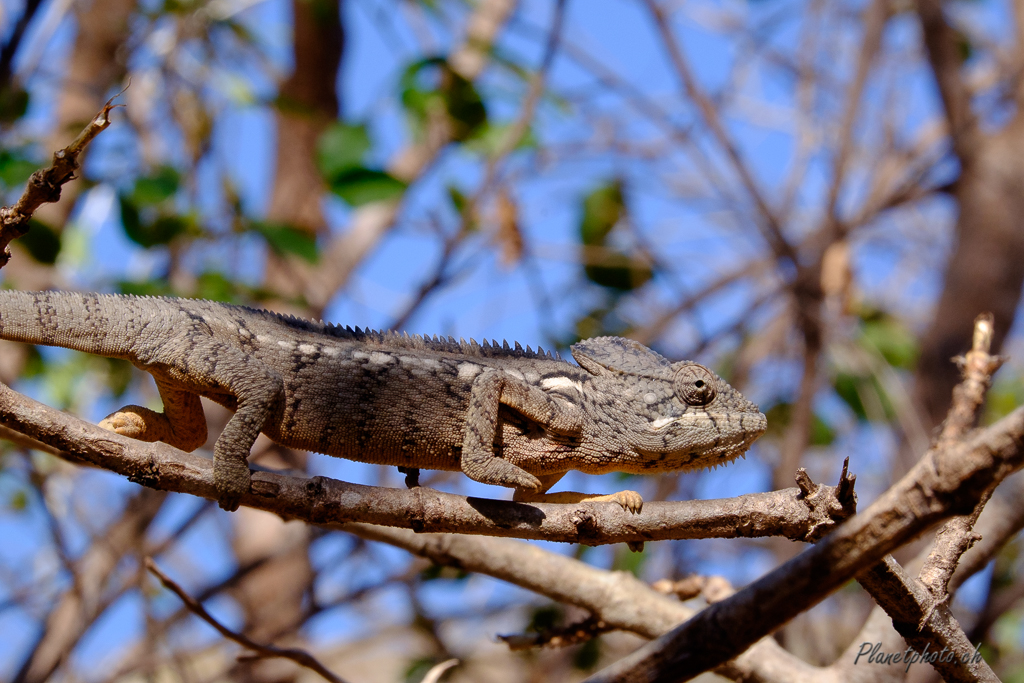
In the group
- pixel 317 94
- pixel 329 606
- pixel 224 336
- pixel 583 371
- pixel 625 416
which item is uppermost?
pixel 317 94

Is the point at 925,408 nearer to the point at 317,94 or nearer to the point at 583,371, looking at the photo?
the point at 583,371

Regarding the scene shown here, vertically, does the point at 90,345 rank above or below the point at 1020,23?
below

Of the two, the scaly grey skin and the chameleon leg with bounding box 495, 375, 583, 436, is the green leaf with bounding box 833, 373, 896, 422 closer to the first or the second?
the scaly grey skin

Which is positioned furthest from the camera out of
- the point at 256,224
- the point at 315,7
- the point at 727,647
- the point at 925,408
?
the point at 315,7

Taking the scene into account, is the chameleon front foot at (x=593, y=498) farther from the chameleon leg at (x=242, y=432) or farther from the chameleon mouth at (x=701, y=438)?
the chameleon leg at (x=242, y=432)

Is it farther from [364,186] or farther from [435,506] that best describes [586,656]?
[435,506]

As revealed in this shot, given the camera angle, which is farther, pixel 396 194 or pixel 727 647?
pixel 396 194

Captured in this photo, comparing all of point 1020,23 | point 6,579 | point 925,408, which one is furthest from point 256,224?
point 1020,23

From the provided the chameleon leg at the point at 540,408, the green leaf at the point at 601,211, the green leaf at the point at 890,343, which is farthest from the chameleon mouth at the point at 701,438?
the green leaf at the point at 890,343
